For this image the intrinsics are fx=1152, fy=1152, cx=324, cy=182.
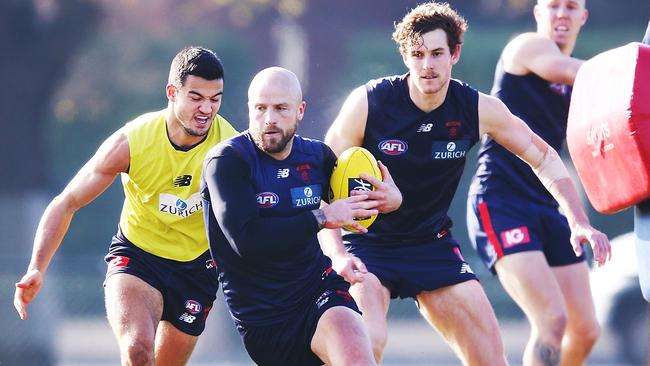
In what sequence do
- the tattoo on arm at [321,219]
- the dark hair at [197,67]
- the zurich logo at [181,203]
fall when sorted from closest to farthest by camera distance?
1. the tattoo on arm at [321,219]
2. the dark hair at [197,67]
3. the zurich logo at [181,203]

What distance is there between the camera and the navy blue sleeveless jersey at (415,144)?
5699 millimetres

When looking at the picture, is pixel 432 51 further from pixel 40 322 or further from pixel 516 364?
pixel 40 322

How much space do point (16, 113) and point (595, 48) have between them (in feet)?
19.8

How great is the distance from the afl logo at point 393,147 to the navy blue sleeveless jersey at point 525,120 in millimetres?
1345

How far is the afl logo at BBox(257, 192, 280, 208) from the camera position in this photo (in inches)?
197

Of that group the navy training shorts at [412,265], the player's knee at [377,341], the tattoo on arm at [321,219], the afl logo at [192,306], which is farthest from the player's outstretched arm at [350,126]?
the afl logo at [192,306]

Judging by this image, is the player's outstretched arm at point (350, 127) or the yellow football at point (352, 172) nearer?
the yellow football at point (352, 172)

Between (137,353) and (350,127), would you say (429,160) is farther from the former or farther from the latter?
(137,353)

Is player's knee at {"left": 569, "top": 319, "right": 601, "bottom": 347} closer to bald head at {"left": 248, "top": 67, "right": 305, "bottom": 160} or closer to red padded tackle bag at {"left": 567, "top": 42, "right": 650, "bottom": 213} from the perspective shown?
red padded tackle bag at {"left": 567, "top": 42, "right": 650, "bottom": 213}

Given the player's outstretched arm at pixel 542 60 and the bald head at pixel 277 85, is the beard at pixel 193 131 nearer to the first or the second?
the bald head at pixel 277 85

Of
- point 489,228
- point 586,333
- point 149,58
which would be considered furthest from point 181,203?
Result: point 149,58

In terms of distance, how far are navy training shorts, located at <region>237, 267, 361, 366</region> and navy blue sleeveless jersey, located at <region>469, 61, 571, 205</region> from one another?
6.62 ft

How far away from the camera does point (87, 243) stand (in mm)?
11719

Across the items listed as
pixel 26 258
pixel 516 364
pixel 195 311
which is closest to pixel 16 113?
pixel 26 258
